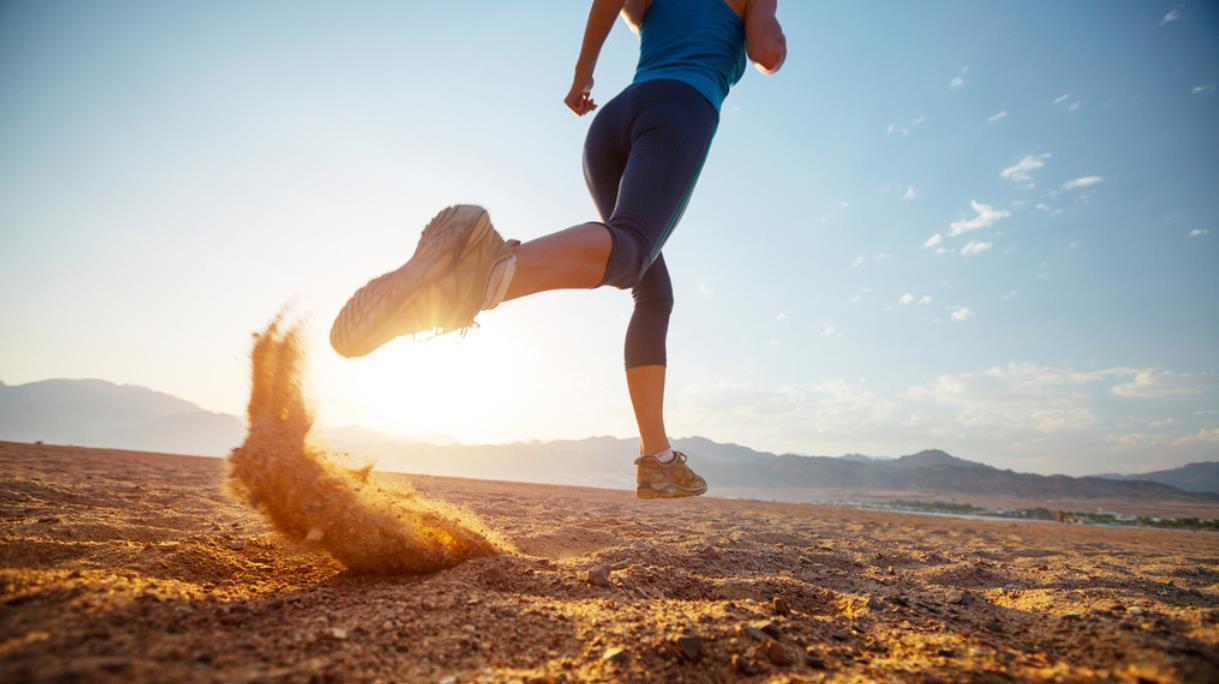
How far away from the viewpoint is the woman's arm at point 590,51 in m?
2.08

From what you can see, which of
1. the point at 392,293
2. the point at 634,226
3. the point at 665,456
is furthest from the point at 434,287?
the point at 665,456

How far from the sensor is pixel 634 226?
183 cm

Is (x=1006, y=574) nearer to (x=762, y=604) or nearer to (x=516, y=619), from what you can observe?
(x=762, y=604)

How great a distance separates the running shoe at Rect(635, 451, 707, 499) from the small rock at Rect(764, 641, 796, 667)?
4.28 feet

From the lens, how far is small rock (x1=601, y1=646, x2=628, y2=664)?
1.13m

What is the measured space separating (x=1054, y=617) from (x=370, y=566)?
206 centimetres

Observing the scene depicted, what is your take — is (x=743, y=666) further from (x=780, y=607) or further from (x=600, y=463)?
(x=600, y=463)

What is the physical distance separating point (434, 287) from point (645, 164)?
2.92ft

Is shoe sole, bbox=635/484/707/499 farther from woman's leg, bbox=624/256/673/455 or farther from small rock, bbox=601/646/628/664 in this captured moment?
small rock, bbox=601/646/628/664

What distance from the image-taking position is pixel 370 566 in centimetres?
175

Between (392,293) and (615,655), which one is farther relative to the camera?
(392,293)

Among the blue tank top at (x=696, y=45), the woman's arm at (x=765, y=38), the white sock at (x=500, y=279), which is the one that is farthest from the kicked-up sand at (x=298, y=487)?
the woman's arm at (x=765, y=38)

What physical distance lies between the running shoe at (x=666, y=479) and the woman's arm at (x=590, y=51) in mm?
1780

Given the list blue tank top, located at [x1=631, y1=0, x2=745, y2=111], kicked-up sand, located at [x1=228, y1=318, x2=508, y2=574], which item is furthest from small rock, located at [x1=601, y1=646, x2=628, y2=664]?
blue tank top, located at [x1=631, y1=0, x2=745, y2=111]
